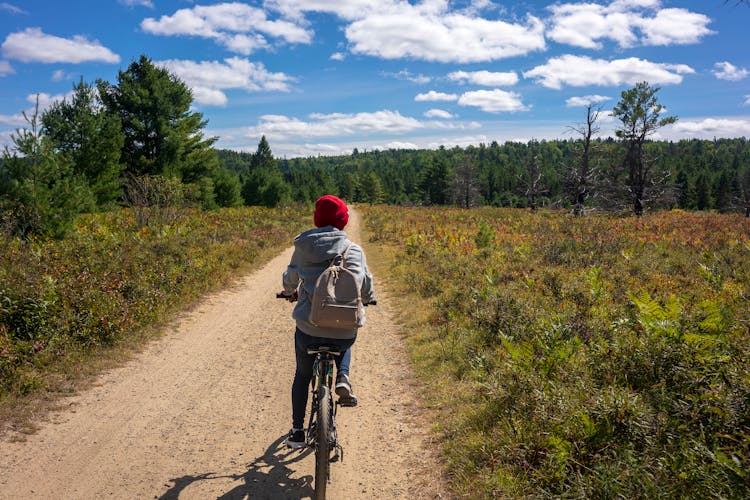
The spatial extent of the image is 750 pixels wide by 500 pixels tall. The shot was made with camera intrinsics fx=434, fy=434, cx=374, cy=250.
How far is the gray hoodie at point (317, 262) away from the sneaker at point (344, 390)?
39 cm

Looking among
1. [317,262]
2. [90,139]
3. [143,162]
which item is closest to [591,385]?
[317,262]

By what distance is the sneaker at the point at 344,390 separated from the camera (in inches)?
145

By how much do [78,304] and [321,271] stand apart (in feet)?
18.0

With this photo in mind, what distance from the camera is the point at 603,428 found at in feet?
11.8

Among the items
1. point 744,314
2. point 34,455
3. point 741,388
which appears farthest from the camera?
point 744,314

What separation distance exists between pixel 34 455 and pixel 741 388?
20.6ft

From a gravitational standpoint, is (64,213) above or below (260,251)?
above

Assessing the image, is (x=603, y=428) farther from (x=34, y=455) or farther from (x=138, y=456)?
(x=34, y=455)

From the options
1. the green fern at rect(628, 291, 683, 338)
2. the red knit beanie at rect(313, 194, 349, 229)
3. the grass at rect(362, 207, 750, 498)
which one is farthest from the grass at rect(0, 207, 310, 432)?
the green fern at rect(628, 291, 683, 338)

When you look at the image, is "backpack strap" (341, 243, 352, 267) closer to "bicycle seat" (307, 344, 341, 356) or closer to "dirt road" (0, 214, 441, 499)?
"bicycle seat" (307, 344, 341, 356)

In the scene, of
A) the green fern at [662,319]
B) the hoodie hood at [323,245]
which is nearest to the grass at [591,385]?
the green fern at [662,319]

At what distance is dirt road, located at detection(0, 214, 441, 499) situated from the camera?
3.84 meters

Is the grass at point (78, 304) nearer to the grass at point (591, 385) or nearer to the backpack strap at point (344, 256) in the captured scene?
the backpack strap at point (344, 256)

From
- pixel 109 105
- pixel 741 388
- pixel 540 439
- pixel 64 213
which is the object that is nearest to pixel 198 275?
pixel 64 213
